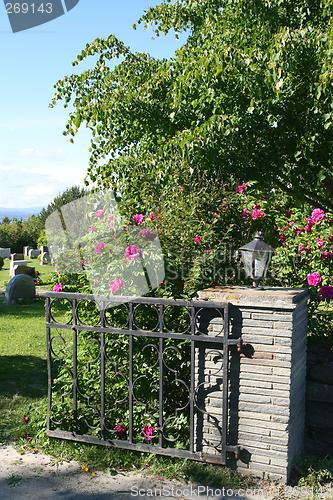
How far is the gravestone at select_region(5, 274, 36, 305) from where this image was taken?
13258 mm

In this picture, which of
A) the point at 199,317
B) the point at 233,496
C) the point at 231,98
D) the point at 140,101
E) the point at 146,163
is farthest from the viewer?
the point at 140,101

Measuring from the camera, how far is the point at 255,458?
12.2 feet

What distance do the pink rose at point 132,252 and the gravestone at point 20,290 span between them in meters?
9.68

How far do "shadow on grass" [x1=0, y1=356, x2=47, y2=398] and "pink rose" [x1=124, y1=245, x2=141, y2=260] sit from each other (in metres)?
2.43

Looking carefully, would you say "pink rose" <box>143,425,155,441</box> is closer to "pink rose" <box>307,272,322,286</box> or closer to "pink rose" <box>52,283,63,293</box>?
"pink rose" <box>52,283,63,293</box>

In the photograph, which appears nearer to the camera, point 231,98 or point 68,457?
point 68,457

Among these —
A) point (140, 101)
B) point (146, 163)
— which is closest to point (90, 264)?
point (146, 163)

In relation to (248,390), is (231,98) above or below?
above

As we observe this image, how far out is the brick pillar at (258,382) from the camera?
3.62m

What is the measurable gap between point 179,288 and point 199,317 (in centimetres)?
45

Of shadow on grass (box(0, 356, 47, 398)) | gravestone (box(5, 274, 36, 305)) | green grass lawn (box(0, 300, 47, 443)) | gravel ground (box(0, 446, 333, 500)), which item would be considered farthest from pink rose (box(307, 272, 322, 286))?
gravestone (box(5, 274, 36, 305))

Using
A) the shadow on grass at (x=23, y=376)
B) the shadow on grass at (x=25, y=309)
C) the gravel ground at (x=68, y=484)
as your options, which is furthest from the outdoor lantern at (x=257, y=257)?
the shadow on grass at (x=25, y=309)

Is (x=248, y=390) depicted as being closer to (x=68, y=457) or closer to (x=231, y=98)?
(x=68, y=457)

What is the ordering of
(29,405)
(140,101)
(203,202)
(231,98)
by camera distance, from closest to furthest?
(203,202)
(29,405)
(231,98)
(140,101)
